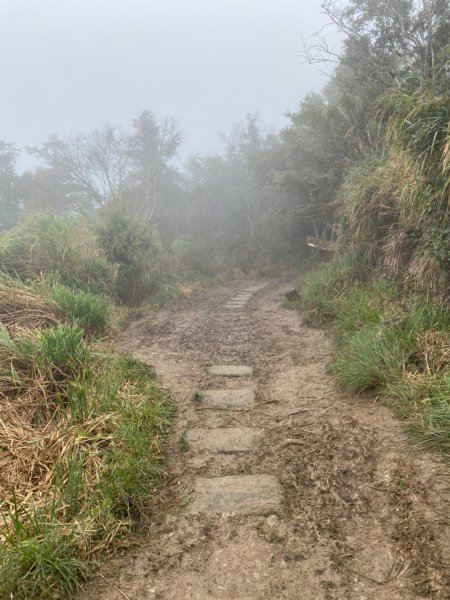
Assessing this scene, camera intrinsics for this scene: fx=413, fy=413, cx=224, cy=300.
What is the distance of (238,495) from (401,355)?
1.61 metres

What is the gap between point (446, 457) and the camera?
214 centimetres

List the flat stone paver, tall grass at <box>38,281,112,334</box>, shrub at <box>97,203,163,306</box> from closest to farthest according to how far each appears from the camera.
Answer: the flat stone paver
tall grass at <box>38,281,112,334</box>
shrub at <box>97,203,163,306</box>

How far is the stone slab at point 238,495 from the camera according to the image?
198 cm

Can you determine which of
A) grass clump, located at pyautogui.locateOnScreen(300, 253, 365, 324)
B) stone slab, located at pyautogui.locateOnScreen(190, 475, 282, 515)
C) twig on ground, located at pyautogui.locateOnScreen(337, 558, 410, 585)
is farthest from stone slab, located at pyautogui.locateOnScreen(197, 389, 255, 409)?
grass clump, located at pyautogui.locateOnScreen(300, 253, 365, 324)

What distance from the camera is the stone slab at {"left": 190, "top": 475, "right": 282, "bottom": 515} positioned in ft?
6.50

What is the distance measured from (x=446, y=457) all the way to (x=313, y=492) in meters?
0.72

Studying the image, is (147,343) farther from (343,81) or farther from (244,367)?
(343,81)

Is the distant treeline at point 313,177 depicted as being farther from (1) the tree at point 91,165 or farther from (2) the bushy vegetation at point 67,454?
(2) the bushy vegetation at point 67,454

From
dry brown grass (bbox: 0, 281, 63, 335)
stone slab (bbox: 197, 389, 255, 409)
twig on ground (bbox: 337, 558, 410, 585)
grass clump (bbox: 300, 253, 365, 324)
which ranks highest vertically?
dry brown grass (bbox: 0, 281, 63, 335)

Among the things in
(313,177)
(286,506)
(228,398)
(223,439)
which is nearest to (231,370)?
(228,398)

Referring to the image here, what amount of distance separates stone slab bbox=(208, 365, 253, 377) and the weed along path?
5.0 inches

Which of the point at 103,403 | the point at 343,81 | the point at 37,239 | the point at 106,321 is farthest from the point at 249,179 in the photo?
the point at 103,403

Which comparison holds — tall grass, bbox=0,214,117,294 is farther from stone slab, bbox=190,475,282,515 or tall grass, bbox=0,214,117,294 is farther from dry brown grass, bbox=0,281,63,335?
stone slab, bbox=190,475,282,515

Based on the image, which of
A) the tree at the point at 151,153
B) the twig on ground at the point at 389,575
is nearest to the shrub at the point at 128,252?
the twig on ground at the point at 389,575
